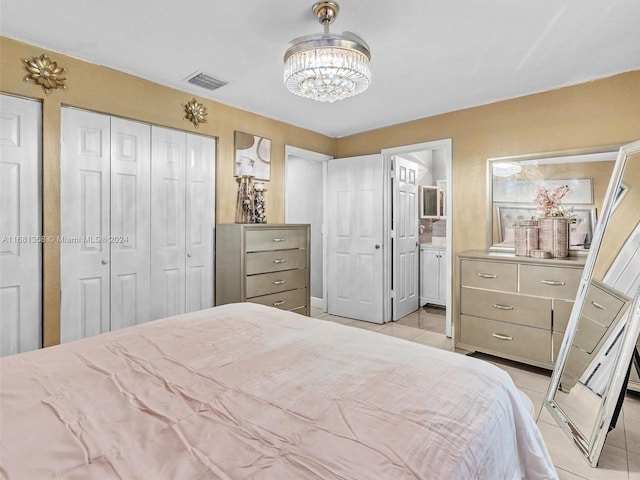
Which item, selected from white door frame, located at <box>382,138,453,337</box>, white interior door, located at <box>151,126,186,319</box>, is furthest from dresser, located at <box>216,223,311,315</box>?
white door frame, located at <box>382,138,453,337</box>

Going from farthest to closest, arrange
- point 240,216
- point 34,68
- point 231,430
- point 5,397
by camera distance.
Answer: point 240,216 < point 34,68 < point 5,397 < point 231,430

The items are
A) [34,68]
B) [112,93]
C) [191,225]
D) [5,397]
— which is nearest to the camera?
[5,397]

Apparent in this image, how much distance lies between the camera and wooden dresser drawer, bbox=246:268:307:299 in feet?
10.4

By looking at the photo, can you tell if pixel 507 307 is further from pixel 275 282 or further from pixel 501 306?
pixel 275 282

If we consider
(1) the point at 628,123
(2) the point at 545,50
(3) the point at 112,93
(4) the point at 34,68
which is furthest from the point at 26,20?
(1) the point at 628,123

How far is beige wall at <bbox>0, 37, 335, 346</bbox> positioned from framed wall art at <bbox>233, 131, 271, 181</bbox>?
8 cm

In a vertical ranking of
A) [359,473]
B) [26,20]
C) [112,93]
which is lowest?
[359,473]

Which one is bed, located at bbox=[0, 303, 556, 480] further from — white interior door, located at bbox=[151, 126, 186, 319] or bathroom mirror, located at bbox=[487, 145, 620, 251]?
bathroom mirror, located at bbox=[487, 145, 620, 251]

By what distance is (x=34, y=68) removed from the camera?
229 centimetres

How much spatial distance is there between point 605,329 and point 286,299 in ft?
8.17

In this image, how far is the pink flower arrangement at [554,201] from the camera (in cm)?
299

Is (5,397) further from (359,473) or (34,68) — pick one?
(34,68)

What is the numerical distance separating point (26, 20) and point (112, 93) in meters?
0.65

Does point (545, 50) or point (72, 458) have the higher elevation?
point (545, 50)
